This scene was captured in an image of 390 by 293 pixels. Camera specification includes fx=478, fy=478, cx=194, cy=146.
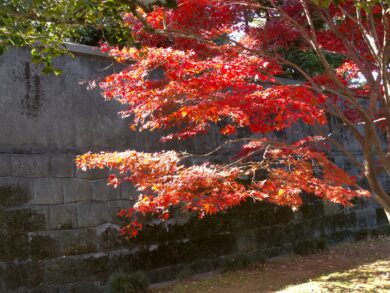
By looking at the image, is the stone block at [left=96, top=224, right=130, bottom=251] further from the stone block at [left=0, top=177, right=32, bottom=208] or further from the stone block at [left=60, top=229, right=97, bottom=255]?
the stone block at [left=0, top=177, right=32, bottom=208]

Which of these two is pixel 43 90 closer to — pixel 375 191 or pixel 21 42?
pixel 21 42

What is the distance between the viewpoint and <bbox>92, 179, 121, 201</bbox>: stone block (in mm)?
6613

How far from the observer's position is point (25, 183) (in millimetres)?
6027

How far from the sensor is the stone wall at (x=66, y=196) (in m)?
5.93

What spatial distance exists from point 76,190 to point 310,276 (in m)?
3.63

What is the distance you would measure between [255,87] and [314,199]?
4.45 m

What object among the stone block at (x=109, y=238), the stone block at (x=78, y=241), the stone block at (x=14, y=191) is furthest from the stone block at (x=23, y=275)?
the stone block at (x=109, y=238)

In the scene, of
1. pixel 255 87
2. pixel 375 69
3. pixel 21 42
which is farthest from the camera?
pixel 375 69

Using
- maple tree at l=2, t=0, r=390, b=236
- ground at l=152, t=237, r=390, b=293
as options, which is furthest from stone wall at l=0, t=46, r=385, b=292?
ground at l=152, t=237, r=390, b=293

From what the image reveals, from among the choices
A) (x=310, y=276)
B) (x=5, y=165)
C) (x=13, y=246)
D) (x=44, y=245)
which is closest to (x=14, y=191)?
(x=5, y=165)

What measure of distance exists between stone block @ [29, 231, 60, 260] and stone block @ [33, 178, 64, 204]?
0.41 meters

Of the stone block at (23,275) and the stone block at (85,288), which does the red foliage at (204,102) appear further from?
the stone block at (23,275)

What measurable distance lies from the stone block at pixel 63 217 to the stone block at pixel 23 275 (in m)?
0.53

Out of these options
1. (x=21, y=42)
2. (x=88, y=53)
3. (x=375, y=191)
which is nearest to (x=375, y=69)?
(x=375, y=191)
